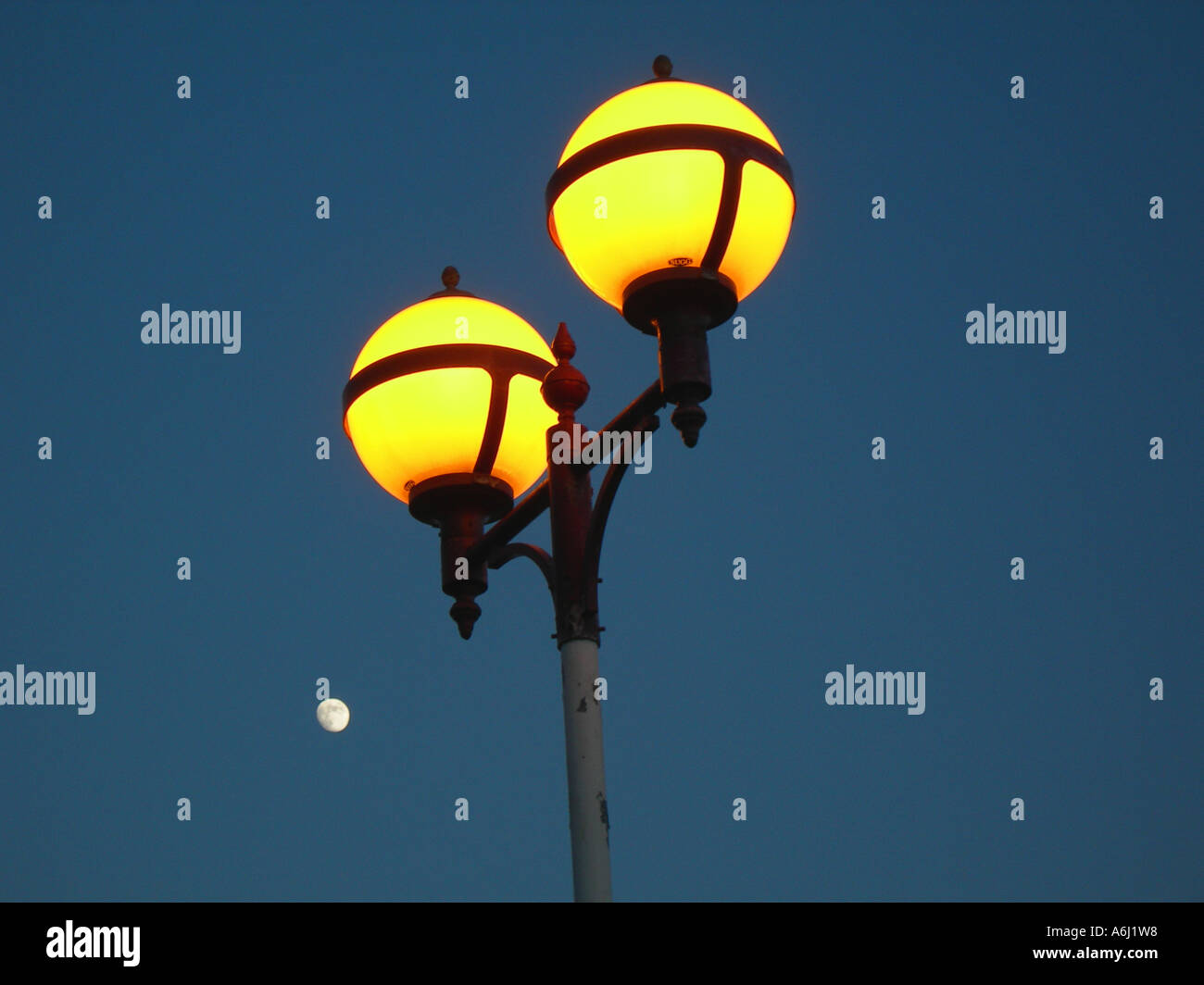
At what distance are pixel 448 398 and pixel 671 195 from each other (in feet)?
4.05

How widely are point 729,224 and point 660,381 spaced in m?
0.55

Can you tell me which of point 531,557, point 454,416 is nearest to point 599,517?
point 531,557

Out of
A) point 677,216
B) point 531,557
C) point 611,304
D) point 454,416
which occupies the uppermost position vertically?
point 677,216

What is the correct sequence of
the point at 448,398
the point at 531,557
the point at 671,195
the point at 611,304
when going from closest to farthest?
1. the point at 671,195
2. the point at 611,304
3. the point at 531,557
4. the point at 448,398

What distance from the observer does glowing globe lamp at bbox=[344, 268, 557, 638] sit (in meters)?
5.52

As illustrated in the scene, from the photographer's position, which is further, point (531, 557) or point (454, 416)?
point (454, 416)

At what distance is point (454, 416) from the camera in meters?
5.51

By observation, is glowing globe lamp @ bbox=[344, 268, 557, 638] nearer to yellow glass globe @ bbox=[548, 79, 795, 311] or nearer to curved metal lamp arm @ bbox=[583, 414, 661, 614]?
yellow glass globe @ bbox=[548, 79, 795, 311]

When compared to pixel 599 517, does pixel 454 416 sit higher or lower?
higher

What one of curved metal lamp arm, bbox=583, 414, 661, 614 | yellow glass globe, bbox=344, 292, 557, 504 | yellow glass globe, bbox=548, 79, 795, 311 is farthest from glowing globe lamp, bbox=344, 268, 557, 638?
curved metal lamp arm, bbox=583, 414, 661, 614

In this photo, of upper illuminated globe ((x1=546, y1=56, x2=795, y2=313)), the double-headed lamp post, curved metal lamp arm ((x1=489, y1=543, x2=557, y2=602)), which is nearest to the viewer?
the double-headed lamp post

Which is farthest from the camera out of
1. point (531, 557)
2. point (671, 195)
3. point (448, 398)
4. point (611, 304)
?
point (448, 398)

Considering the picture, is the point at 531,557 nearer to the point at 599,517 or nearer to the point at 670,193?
the point at 599,517
